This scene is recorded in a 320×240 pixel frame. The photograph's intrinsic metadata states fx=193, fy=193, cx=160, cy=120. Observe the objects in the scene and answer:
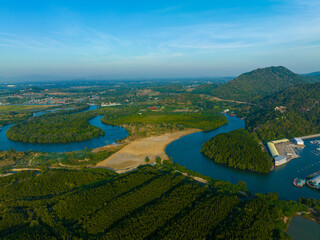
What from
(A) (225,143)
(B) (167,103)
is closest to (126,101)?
(B) (167,103)

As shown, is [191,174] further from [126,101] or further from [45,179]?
[126,101]

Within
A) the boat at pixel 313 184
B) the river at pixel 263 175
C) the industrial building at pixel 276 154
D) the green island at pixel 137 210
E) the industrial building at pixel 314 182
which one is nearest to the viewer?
the green island at pixel 137 210

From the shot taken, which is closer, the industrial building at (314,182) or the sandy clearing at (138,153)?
the industrial building at (314,182)

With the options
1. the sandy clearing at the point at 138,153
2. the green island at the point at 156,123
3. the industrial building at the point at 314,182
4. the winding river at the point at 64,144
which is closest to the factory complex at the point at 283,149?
the industrial building at the point at 314,182

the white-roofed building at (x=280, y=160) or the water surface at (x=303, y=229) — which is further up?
the white-roofed building at (x=280, y=160)

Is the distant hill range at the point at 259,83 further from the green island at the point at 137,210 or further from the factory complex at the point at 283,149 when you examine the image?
the green island at the point at 137,210

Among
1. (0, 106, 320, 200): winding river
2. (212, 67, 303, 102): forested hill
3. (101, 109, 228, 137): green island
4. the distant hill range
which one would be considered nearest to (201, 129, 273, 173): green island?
(0, 106, 320, 200): winding river

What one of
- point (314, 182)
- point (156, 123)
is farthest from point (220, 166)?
point (156, 123)
